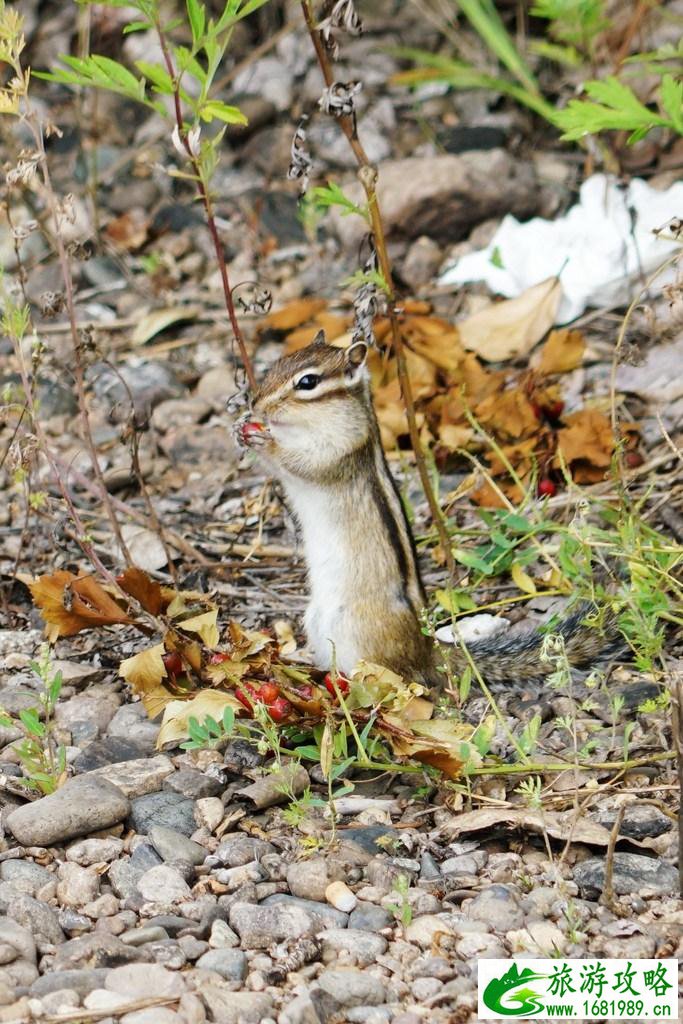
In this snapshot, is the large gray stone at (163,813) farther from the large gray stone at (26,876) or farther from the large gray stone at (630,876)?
the large gray stone at (630,876)

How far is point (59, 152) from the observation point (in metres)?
7.66

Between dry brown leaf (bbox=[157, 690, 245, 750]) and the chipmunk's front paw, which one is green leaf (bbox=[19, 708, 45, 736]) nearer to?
dry brown leaf (bbox=[157, 690, 245, 750])

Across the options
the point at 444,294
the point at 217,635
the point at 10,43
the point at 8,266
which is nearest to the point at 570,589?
the point at 217,635

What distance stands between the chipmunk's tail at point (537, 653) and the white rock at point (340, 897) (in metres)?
0.92

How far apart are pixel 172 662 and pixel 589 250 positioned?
3.09 metres

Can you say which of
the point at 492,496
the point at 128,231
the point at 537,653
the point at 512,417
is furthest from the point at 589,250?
the point at 537,653

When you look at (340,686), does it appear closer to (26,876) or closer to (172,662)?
(172,662)

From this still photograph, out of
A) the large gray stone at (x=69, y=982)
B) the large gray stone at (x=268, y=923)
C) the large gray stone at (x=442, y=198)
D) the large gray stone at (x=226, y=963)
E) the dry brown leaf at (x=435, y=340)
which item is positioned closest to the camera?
the large gray stone at (x=69, y=982)

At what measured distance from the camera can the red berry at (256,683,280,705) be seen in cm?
354

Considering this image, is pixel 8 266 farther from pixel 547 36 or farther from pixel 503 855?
pixel 503 855

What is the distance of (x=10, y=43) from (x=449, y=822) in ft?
6.76

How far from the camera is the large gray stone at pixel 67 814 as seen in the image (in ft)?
10.5

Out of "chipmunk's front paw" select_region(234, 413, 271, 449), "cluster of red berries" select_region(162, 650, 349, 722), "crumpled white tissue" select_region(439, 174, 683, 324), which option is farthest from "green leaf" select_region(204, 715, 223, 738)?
"crumpled white tissue" select_region(439, 174, 683, 324)

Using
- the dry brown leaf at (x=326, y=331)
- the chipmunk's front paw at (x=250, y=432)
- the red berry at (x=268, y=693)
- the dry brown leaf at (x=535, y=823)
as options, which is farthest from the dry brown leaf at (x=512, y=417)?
the dry brown leaf at (x=535, y=823)
